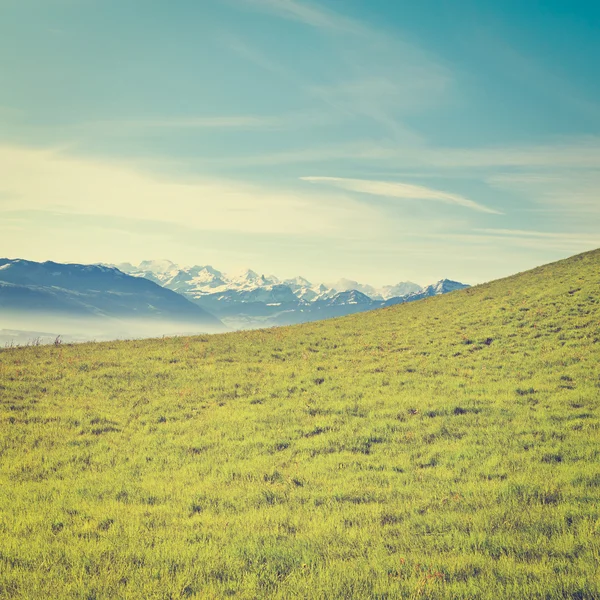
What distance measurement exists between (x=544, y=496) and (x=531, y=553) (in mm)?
2914

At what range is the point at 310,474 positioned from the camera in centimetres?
1381

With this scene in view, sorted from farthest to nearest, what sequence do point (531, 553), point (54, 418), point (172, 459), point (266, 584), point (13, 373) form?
1. point (13, 373)
2. point (54, 418)
3. point (172, 459)
4. point (531, 553)
5. point (266, 584)

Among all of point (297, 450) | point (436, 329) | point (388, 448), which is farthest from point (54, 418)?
point (436, 329)

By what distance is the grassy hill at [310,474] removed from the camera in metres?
8.25

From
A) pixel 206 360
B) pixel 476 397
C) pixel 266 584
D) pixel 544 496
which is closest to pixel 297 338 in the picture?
pixel 206 360

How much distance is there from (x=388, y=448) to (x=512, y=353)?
51.5 ft

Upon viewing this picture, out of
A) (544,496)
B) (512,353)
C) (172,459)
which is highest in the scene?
(512,353)

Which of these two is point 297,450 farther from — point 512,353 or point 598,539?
point 512,353

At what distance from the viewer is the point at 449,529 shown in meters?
10.0

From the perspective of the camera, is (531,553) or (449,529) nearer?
Answer: (531,553)

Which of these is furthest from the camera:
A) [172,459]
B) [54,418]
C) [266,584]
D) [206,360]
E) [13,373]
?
[206,360]

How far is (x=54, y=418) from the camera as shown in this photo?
64.7 feet

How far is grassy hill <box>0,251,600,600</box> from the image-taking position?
8.25m

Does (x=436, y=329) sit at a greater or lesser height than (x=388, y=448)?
greater
